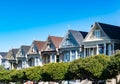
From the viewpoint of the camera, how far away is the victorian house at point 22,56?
81.2 meters

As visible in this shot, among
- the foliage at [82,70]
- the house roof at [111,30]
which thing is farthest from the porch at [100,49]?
the foliage at [82,70]

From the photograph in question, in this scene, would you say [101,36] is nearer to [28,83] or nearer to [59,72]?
[59,72]

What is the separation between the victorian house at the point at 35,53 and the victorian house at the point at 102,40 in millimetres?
14751

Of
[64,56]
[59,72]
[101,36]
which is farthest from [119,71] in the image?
[64,56]

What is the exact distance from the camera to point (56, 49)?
7150 cm

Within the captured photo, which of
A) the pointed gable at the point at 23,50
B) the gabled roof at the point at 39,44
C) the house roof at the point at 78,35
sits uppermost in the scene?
the house roof at the point at 78,35

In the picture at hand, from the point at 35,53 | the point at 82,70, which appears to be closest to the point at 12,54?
the point at 35,53

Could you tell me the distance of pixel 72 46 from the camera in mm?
67562

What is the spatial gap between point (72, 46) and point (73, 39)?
1.43 metres

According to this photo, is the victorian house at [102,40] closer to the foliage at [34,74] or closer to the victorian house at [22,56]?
the foliage at [34,74]

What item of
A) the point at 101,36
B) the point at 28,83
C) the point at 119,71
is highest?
the point at 101,36

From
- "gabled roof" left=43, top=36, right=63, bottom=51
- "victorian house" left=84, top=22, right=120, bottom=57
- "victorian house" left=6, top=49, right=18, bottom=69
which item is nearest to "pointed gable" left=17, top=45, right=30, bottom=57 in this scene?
"victorian house" left=6, top=49, right=18, bottom=69

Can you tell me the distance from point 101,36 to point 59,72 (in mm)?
11283

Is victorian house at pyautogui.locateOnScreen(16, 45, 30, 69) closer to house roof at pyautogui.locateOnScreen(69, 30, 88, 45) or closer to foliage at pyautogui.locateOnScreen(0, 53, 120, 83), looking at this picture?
house roof at pyautogui.locateOnScreen(69, 30, 88, 45)
